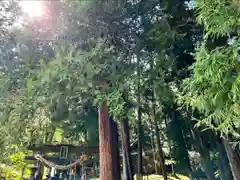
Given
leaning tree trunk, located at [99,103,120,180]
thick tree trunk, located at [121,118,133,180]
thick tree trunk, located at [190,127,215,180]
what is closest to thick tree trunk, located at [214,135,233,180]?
thick tree trunk, located at [190,127,215,180]

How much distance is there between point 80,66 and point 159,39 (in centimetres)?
212

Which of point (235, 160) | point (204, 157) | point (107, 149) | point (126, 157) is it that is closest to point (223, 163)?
point (204, 157)

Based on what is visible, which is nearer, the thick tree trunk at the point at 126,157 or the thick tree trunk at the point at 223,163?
the thick tree trunk at the point at 126,157

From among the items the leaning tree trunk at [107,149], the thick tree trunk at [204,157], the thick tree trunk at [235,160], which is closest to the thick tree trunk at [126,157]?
the leaning tree trunk at [107,149]

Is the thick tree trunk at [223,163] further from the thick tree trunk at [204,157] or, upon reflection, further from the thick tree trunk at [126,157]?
the thick tree trunk at [126,157]

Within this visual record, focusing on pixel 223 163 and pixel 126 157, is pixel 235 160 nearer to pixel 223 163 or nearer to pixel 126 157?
pixel 223 163

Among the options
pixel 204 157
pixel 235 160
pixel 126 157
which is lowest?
pixel 235 160

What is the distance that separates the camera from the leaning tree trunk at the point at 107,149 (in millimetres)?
4570

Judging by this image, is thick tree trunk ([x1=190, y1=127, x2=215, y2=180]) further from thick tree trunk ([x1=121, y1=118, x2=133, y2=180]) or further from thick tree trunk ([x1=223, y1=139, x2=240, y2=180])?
thick tree trunk ([x1=121, y1=118, x2=133, y2=180])

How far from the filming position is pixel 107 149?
188 inches

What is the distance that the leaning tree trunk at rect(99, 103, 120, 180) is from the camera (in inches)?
180

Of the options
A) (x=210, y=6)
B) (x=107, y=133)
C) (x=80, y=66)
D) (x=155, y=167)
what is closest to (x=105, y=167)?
(x=107, y=133)

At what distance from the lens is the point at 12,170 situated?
5.88 meters

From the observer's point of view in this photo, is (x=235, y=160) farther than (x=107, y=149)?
No
